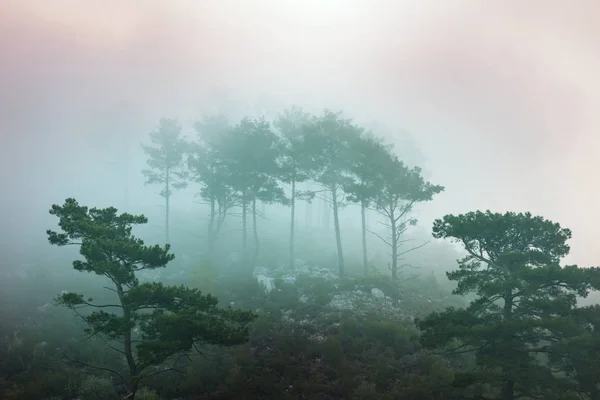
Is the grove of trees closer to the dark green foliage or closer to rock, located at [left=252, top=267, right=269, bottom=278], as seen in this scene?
rock, located at [left=252, top=267, right=269, bottom=278]

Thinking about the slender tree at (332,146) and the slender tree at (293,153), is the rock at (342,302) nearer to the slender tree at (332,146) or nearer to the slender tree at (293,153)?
the slender tree at (332,146)

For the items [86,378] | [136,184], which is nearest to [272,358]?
[86,378]

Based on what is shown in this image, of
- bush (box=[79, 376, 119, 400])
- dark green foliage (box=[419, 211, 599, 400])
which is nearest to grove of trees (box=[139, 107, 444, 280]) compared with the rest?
dark green foliage (box=[419, 211, 599, 400])

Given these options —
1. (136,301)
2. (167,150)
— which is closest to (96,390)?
(136,301)

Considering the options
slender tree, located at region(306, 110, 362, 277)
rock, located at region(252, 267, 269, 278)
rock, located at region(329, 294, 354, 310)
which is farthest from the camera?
rock, located at region(252, 267, 269, 278)

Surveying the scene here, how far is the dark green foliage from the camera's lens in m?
9.06

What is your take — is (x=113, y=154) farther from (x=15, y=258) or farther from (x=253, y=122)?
(x=253, y=122)

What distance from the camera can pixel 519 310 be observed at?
1029 cm

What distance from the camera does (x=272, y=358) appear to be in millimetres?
13352

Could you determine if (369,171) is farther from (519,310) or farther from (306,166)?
(519,310)

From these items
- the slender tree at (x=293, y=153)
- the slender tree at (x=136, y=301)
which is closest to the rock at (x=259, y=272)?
the slender tree at (x=293, y=153)

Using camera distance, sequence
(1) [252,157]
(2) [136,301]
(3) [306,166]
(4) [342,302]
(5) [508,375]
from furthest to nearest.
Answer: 1. (1) [252,157]
2. (3) [306,166]
3. (4) [342,302]
4. (2) [136,301]
5. (5) [508,375]

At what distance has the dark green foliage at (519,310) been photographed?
9.06 meters

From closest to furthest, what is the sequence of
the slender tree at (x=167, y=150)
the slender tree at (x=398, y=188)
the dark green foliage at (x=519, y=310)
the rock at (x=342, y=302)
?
the dark green foliage at (x=519, y=310) → the rock at (x=342, y=302) → the slender tree at (x=398, y=188) → the slender tree at (x=167, y=150)
